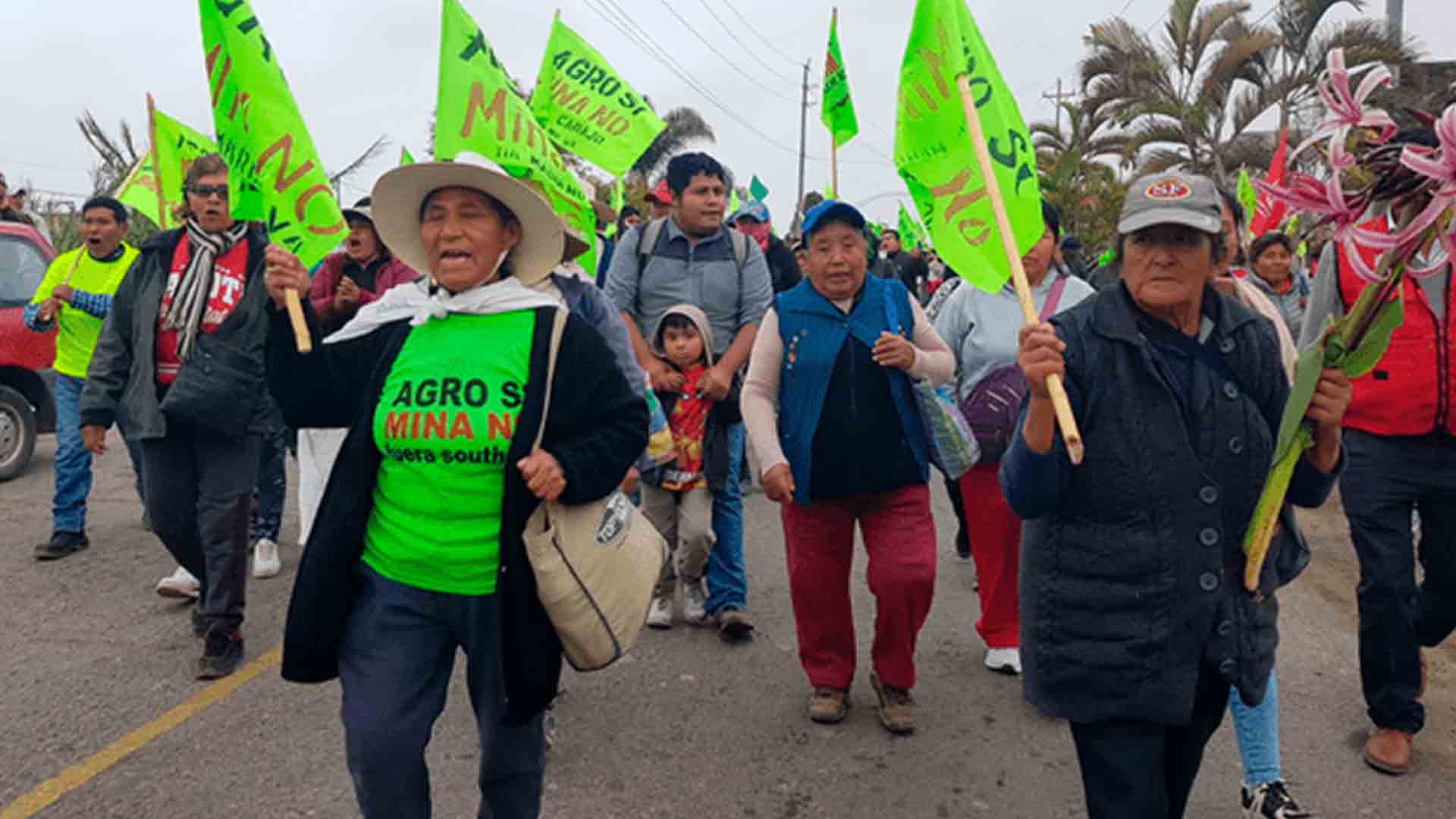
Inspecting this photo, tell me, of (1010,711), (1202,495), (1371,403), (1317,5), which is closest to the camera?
(1202,495)

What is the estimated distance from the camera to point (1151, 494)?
2.39 meters

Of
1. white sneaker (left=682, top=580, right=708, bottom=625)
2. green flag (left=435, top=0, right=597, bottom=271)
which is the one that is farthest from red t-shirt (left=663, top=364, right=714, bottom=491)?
green flag (left=435, top=0, right=597, bottom=271)

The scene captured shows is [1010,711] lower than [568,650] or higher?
lower

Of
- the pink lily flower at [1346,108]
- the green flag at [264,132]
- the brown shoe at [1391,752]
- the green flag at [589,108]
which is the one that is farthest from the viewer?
the green flag at [589,108]

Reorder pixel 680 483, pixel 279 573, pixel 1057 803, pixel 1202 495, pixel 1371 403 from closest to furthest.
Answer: pixel 1202 495, pixel 1057 803, pixel 1371 403, pixel 680 483, pixel 279 573

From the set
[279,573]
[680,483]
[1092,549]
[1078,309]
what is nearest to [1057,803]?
[1092,549]

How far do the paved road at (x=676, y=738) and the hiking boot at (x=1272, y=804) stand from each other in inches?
7.7

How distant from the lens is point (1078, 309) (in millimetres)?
2570

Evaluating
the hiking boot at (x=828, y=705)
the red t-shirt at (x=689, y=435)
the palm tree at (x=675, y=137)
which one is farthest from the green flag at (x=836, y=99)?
the palm tree at (x=675, y=137)

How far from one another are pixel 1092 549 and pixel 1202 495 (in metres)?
0.27

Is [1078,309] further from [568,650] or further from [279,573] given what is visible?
[279,573]

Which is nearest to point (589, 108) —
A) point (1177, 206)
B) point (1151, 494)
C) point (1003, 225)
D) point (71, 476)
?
point (71, 476)

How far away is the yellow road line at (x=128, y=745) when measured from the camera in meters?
3.37

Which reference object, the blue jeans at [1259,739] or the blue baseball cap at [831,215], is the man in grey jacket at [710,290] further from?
the blue jeans at [1259,739]
